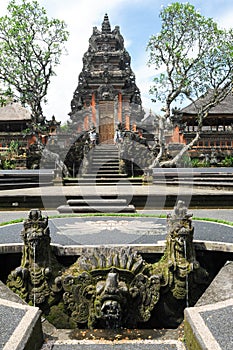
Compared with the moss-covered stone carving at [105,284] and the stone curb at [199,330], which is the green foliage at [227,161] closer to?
the moss-covered stone carving at [105,284]

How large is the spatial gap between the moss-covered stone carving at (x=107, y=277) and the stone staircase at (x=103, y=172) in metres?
10.0

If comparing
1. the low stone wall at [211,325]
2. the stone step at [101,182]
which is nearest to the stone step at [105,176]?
the stone step at [101,182]

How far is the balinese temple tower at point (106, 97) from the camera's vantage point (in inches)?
1107

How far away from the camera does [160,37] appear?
19.3m

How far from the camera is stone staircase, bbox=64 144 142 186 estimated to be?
51.2 feet

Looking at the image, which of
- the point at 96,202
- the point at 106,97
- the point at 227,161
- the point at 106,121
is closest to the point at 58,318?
the point at 96,202

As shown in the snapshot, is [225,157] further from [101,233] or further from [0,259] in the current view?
[0,259]

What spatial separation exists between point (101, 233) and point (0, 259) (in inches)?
78.7

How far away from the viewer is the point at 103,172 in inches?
681

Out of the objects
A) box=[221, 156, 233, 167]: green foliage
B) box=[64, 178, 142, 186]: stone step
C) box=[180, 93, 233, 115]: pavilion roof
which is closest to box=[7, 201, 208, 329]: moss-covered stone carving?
box=[64, 178, 142, 186]: stone step

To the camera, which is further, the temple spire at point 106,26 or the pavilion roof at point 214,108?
the temple spire at point 106,26

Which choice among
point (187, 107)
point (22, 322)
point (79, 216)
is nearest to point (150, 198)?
point (79, 216)

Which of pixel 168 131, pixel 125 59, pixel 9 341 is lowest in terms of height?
pixel 9 341

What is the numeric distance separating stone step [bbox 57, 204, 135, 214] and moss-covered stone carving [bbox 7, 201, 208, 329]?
13.7 ft
